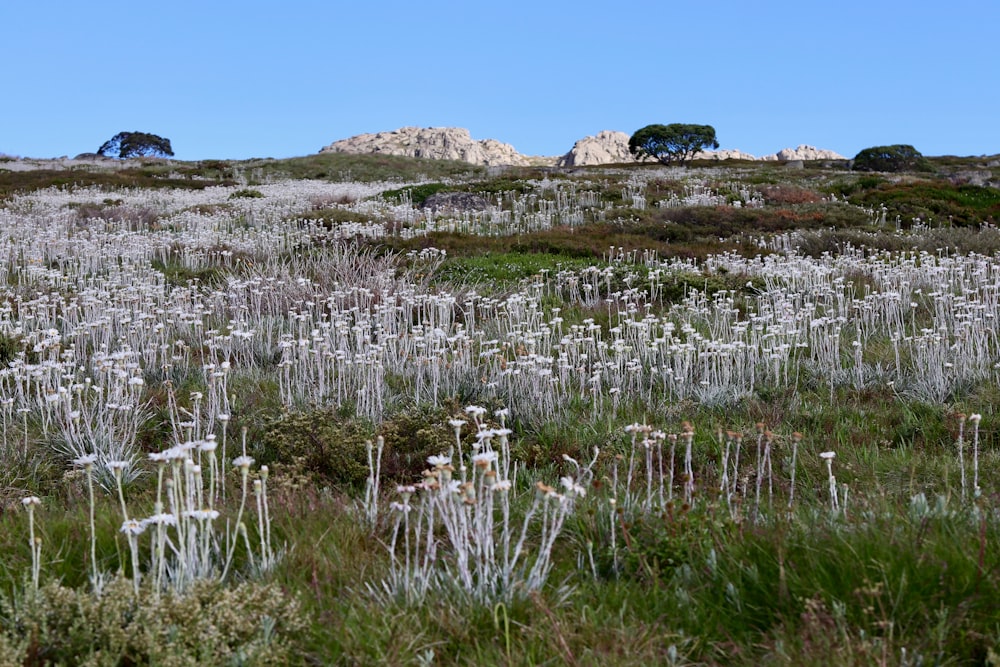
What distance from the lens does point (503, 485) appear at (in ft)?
10.1

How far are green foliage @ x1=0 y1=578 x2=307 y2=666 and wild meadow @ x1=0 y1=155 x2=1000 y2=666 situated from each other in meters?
0.01

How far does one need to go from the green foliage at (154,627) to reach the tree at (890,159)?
5976cm

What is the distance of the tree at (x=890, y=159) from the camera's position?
55.5 meters

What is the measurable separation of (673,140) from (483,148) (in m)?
72.7

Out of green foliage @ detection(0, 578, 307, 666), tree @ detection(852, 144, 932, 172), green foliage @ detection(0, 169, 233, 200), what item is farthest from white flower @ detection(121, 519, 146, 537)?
tree @ detection(852, 144, 932, 172)

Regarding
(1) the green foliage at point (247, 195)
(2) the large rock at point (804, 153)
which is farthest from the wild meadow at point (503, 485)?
(2) the large rock at point (804, 153)

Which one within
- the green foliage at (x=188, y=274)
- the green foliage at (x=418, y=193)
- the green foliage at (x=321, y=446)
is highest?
the green foliage at (x=418, y=193)

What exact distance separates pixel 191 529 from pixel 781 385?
220 inches

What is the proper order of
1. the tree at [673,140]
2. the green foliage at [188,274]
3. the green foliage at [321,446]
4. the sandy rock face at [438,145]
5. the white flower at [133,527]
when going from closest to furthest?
1. the white flower at [133,527]
2. the green foliage at [321,446]
3. the green foliage at [188,274]
4. the tree at [673,140]
5. the sandy rock face at [438,145]

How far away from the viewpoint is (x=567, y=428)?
6.02 m

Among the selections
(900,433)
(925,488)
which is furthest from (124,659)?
(900,433)

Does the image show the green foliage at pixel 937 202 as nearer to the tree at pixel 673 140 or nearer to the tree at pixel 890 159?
the tree at pixel 890 159

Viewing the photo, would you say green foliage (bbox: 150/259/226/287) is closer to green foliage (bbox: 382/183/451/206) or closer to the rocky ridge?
green foliage (bbox: 382/183/451/206)

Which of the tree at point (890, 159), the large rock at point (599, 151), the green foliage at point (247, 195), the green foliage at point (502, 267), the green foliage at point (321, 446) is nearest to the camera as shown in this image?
the green foliage at point (321, 446)
